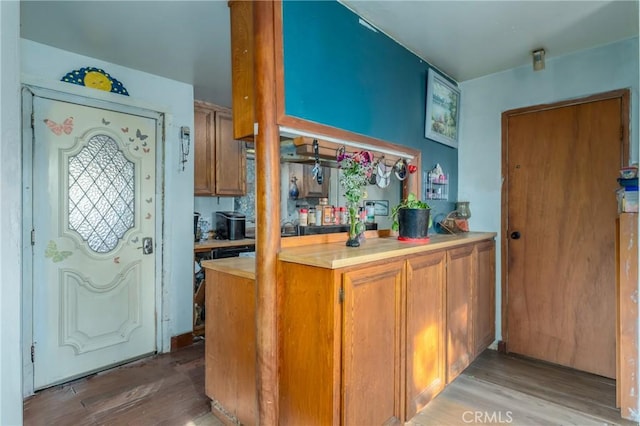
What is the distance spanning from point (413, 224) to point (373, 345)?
83 centimetres

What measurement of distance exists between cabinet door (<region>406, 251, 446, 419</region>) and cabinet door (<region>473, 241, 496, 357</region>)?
636 millimetres

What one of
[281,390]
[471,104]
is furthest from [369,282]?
[471,104]

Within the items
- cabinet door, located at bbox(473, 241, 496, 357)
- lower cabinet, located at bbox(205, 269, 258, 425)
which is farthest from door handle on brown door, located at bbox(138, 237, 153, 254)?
cabinet door, located at bbox(473, 241, 496, 357)

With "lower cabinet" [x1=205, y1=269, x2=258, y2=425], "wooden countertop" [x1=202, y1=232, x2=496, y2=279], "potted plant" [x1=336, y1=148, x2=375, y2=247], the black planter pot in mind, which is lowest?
"lower cabinet" [x1=205, y1=269, x2=258, y2=425]

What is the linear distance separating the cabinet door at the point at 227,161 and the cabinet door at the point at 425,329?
7.79 feet

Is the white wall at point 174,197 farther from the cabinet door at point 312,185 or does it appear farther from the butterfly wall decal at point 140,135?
the cabinet door at point 312,185

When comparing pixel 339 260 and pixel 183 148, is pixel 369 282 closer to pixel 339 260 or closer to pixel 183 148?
pixel 339 260

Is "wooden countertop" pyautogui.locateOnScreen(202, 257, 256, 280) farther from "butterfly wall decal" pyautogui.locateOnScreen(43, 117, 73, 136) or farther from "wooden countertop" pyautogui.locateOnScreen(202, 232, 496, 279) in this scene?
"butterfly wall decal" pyautogui.locateOnScreen(43, 117, 73, 136)

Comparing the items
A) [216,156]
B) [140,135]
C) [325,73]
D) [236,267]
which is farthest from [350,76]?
[216,156]

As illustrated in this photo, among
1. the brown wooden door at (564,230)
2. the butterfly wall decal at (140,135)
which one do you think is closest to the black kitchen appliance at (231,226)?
the butterfly wall decal at (140,135)

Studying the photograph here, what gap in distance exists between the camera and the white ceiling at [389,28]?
1964mm

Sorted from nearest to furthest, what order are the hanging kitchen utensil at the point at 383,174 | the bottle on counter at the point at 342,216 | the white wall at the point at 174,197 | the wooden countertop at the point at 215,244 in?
the bottle on counter at the point at 342,216
the hanging kitchen utensil at the point at 383,174
the white wall at the point at 174,197
the wooden countertop at the point at 215,244

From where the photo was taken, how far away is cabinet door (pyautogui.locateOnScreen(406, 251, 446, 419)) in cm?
183

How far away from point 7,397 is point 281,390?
1018 mm
